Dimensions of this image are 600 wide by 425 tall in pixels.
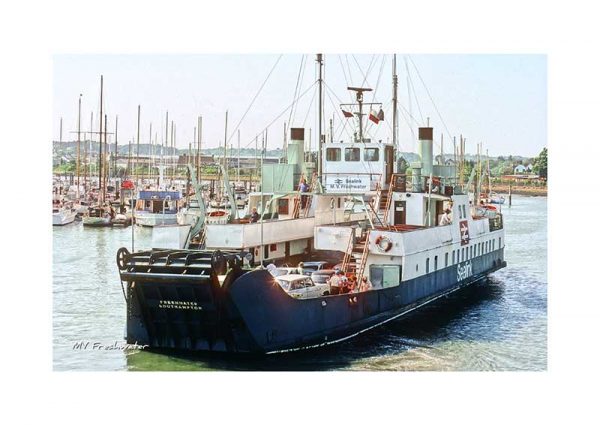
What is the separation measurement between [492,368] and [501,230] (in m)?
13.0

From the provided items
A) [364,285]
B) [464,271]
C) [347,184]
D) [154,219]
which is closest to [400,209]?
[347,184]

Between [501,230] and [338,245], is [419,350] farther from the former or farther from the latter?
[501,230]

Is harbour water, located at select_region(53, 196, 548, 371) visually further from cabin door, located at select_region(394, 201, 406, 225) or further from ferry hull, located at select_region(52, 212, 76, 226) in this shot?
ferry hull, located at select_region(52, 212, 76, 226)

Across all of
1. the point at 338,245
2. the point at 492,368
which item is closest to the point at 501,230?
the point at 338,245

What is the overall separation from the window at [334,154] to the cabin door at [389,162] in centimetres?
151

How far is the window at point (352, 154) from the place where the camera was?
24734 mm

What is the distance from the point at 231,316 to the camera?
1850 cm

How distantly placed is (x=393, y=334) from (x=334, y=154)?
17.7ft

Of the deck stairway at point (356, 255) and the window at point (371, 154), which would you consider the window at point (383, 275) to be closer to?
the deck stairway at point (356, 255)

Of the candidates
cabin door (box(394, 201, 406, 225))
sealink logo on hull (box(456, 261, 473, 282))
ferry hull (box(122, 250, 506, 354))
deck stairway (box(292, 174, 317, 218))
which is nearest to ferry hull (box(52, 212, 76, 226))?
deck stairway (box(292, 174, 317, 218))

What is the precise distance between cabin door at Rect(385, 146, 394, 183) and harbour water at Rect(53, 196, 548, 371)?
3878 millimetres

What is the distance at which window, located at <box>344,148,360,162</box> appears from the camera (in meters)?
24.7

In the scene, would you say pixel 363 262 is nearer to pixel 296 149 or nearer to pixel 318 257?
pixel 318 257

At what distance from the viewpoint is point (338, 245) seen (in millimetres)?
23609
